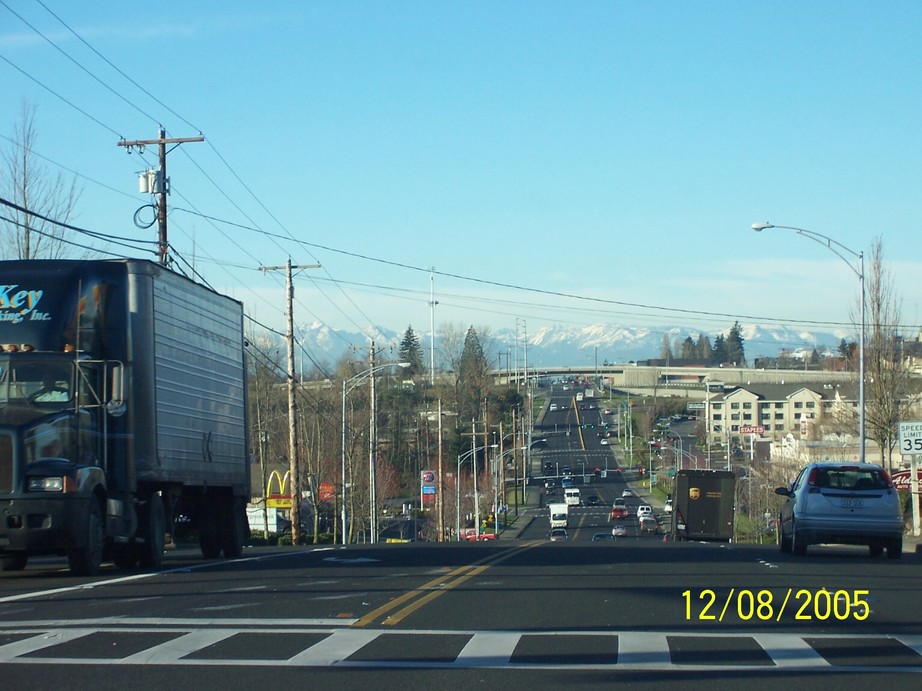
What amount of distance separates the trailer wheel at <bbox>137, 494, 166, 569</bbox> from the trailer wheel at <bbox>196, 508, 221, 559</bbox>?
10.7 feet

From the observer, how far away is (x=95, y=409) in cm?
1523

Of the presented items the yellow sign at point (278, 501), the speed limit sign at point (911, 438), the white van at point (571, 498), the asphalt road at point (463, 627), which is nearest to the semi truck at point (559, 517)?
the yellow sign at point (278, 501)

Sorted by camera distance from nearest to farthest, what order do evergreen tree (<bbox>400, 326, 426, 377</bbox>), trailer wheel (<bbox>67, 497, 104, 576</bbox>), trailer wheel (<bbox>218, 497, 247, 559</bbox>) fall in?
trailer wheel (<bbox>67, 497, 104, 576</bbox>), trailer wheel (<bbox>218, 497, 247, 559</bbox>), evergreen tree (<bbox>400, 326, 426, 377</bbox>)

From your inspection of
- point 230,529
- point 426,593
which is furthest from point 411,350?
point 426,593

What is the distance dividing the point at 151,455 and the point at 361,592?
183 inches

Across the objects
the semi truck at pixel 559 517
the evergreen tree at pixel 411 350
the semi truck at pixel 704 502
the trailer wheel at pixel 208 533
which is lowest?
the semi truck at pixel 559 517

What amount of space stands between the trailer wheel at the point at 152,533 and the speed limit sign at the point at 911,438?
19.3 m

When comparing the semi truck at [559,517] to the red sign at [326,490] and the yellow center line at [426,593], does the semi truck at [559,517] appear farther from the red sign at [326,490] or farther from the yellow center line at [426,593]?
the yellow center line at [426,593]

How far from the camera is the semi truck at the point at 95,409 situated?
14164 mm

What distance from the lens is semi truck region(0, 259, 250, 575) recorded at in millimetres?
14164

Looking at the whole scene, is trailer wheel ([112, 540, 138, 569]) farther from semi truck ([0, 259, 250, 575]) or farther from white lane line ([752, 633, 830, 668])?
white lane line ([752, 633, 830, 668])

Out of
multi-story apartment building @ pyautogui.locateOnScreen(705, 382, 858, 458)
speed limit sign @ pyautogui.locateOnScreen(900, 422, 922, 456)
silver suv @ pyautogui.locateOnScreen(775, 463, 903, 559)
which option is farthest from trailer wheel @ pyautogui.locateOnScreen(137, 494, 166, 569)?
multi-story apartment building @ pyautogui.locateOnScreen(705, 382, 858, 458)

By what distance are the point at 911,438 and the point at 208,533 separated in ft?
58.3

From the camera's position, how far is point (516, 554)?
67.2ft
